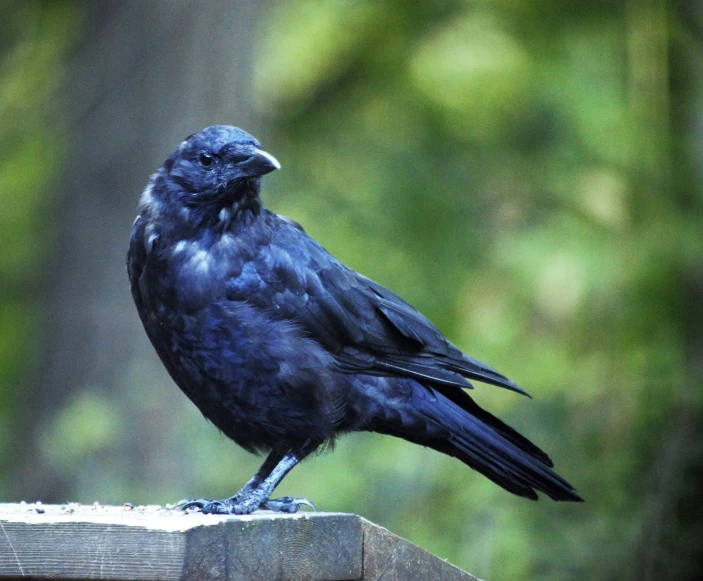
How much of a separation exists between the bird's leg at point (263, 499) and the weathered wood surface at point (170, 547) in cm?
48

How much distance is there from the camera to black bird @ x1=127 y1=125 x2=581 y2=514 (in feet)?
11.9

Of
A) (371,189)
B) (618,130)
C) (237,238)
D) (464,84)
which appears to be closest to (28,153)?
(371,189)

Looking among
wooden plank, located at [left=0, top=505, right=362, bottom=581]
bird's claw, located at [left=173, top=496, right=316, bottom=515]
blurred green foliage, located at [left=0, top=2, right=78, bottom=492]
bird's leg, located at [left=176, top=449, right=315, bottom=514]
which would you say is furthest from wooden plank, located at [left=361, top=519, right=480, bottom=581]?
blurred green foliage, located at [left=0, top=2, right=78, bottom=492]

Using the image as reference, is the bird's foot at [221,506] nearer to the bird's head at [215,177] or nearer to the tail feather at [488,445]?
the tail feather at [488,445]

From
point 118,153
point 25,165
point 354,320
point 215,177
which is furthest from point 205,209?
point 25,165

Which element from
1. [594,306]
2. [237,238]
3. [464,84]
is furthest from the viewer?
[464,84]

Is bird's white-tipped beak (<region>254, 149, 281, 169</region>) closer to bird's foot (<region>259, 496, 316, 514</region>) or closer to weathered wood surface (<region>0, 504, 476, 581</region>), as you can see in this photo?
bird's foot (<region>259, 496, 316, 514</region>)

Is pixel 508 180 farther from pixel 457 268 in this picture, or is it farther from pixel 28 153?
pixel 28 153

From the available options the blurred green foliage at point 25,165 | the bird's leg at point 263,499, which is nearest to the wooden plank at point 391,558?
the bird's leg at point 263,499

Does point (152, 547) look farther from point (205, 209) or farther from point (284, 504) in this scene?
point (205, 209)

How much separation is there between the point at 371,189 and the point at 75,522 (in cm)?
660

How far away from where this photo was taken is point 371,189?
8.99 metres

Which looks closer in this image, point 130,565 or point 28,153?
point 130,565

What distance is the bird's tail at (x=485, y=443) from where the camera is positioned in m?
3.93
